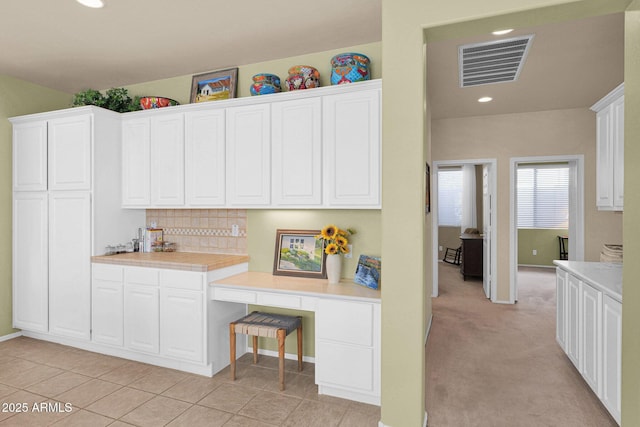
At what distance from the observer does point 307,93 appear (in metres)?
2.76

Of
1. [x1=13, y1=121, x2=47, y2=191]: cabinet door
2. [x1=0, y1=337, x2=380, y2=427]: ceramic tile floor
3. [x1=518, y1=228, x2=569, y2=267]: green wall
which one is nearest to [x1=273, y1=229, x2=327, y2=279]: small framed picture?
[x1=0, y1=337, x2=380, y2=427]: ceramic tile floor

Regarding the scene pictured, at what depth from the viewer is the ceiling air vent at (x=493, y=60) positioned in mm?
2912

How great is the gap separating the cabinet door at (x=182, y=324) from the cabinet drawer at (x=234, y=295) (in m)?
0.13

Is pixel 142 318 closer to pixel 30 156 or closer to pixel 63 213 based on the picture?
pixel 63 213

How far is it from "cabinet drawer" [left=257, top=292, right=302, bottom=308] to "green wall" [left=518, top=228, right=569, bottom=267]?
7221mm

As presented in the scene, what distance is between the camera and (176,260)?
3088mm

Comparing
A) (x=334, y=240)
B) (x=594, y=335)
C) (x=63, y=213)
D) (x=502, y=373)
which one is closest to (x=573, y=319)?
(x=594, y=335)

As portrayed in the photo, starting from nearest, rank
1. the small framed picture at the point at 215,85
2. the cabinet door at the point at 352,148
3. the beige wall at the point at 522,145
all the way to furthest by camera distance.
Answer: the cabinet door at the point at 352,148 → the small framed picture at the point at 215,85 → the beige wall at the point at 522,145

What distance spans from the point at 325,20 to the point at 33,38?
2.39 meters

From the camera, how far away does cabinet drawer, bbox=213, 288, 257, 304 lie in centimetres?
278

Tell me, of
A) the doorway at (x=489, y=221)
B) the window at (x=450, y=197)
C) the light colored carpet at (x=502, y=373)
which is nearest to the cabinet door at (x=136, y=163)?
the light colored carpet at (x=502, y=373)

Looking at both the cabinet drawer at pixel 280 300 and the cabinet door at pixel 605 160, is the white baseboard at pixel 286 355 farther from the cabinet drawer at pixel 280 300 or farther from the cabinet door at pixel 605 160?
the cabinet door at pixel 605 160

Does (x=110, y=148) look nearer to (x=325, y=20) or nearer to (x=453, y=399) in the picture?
(x=325, y=20)

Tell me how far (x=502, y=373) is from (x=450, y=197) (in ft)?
20.6
